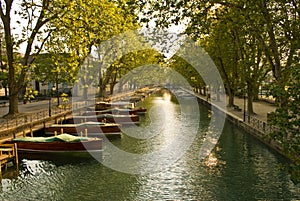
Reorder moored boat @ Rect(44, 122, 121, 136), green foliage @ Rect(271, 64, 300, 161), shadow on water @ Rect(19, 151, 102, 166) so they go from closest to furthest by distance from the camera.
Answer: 1. green foliage @ Rect(271, 64, 300, 161)
2. shadow on water @ Rect(19, 151, 102, 166)
3. moored boat @ Rect(44, 122, 121, 136)

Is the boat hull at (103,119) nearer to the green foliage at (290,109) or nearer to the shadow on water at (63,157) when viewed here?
the shadow on water at (63,157)

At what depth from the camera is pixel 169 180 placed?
18.7 metres

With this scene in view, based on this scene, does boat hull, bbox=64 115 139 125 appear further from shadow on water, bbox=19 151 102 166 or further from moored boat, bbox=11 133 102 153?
shadow on water, bbox=19 151 102 166

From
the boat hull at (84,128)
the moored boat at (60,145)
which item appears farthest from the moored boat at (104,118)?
the moored boat at (60,145)

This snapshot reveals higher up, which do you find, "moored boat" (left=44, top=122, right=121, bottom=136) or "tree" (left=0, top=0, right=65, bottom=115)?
"tree" (left=0, top=0, right=65, bottom=115)

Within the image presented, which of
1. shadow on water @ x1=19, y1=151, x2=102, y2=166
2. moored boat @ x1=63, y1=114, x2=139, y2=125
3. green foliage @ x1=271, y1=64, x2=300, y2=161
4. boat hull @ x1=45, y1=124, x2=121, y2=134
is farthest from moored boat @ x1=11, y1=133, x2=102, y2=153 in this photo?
green foliage @ x1=271, y1=64, x2=300, y2=161

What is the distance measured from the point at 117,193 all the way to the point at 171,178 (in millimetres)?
3473

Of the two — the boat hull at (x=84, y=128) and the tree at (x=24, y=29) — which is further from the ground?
the tree at (x=24, y=29)

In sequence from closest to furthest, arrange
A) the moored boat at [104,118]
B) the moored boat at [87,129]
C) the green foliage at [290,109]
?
the green foliage at [290,109] < the moored boat at [87,129] < the moored boat at [104,118]

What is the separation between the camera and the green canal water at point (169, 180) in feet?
54.0

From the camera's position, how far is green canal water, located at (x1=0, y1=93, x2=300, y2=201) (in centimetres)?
1645

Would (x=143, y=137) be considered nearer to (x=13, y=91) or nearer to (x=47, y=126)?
(x=47, y=126)

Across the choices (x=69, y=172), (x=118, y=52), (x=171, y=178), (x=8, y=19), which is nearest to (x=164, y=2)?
(x=171, y=178)

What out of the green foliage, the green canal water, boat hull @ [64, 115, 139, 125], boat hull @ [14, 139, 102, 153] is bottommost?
the green canal water
